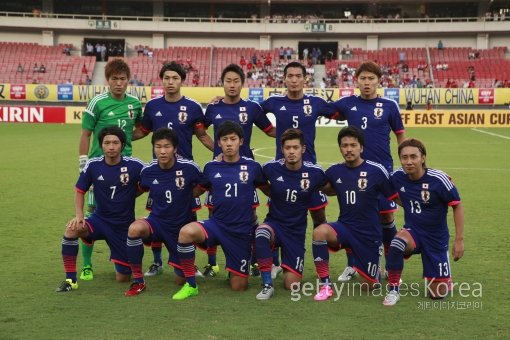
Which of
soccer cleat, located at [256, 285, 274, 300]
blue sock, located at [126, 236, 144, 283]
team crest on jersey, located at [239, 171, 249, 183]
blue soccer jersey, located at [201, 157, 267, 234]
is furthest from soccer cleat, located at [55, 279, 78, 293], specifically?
team crest on jersey, located at [239, 171, 249, 183]

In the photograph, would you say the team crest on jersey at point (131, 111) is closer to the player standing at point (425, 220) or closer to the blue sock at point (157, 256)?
the blue sock at point (157, 256)

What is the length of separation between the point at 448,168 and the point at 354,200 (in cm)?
1173

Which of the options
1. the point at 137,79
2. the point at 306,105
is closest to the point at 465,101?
the point at 137,79

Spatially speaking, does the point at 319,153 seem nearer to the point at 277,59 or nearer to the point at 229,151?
the point at 229,151

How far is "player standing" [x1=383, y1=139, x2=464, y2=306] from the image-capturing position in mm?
6191

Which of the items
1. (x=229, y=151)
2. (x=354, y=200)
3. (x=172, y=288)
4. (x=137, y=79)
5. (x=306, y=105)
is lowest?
(x=172, y=288)

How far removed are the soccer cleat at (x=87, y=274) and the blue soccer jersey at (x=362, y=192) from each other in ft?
8.69

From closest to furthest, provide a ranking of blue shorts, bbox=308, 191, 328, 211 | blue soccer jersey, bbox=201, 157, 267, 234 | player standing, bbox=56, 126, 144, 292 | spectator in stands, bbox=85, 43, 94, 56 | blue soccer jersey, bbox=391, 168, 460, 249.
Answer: blue soccer jersey, bbox=391, 168, 460, 249, blue soccer jersey, bbox=201, 157, 267, 234, player standing, bbox=56, 126, 144, 292, blue shorts, bbox=308, 191, 328, 211, spectator in stands, bbox=85, 43, 94, 56

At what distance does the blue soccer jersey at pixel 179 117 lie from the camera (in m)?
7.37

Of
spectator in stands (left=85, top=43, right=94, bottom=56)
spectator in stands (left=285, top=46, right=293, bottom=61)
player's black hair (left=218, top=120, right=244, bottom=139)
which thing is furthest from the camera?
spectator in stands (left=85, top=43, right=94, bottom=56)

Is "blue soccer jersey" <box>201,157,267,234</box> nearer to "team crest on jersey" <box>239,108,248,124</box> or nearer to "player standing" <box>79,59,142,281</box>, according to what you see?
"team crest on jersey" <box>239,108,248,124</box>

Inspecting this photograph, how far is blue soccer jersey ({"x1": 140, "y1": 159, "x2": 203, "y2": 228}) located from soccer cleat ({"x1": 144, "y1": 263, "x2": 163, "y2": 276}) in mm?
741

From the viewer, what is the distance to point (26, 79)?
155 feet

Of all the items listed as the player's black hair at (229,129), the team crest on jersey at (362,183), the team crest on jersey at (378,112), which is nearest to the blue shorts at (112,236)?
the player's black hair at (229,129)
